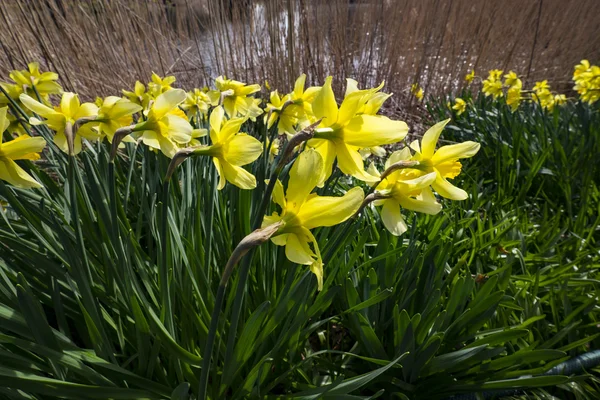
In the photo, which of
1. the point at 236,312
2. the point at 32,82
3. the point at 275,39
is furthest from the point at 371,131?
the point at 275,39

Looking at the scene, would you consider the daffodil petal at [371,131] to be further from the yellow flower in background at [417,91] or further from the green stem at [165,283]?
the yellow flower in background at [417,91]

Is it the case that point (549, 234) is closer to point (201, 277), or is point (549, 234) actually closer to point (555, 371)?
point (555, 371)

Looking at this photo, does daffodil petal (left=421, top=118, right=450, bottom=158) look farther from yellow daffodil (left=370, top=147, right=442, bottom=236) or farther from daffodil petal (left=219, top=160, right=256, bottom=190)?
daffodil petal (left=219, top=160, right=256, bottom=190)

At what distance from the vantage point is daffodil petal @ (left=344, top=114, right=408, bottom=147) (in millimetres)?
549

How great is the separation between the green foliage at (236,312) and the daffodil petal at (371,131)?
9.2 inches

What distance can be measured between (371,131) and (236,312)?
1.03 ft

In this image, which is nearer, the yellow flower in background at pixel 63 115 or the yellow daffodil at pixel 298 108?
the yellow flower in background at pixel 63 115

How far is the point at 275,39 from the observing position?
10.3 ft

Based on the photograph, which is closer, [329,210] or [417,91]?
[329,210]

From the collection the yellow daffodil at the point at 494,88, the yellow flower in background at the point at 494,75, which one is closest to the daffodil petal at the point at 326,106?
the yellow daffodil at the point at 494,88

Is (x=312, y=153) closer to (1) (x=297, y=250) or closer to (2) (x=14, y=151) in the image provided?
(1) (x=297, y=250)

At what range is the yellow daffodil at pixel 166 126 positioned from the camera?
0.68m

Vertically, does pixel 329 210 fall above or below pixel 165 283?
above

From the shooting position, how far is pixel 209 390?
29.4 inches
